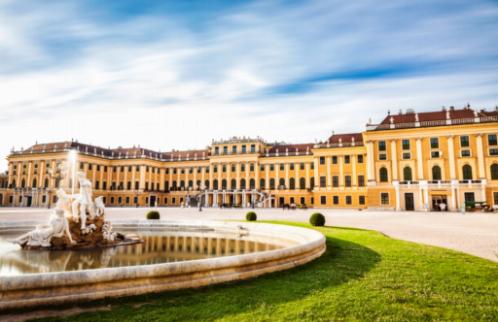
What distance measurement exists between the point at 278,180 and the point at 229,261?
56.6 m

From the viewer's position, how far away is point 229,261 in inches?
→ 241

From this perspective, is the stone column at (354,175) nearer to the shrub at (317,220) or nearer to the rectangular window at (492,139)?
the rectangular window at (492,139)

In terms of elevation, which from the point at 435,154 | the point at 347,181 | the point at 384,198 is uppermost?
the point at 435,154

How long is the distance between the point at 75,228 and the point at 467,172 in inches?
1777

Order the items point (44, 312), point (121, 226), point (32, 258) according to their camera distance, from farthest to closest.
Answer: point (121, 226) → point (32, 258) → point (44, 312)

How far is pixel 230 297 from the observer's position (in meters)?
5.19

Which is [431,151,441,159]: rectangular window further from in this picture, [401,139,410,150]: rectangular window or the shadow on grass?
the shadow on grass

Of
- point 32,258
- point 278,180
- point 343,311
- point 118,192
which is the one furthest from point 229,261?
point 118,192

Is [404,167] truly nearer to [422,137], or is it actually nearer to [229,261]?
[422,137]

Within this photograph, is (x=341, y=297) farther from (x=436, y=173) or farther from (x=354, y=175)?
(x=354, y=175)

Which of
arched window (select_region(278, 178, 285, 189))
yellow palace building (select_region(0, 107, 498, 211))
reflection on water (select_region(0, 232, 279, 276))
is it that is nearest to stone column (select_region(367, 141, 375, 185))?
yellow palace building (select_region(0, 107, 498, 211))

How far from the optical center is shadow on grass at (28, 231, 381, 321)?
4.45m

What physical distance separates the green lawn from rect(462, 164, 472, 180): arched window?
129 ft

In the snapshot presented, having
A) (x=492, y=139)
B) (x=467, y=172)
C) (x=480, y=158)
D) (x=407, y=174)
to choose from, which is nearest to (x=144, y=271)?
(x=407, y=174)
